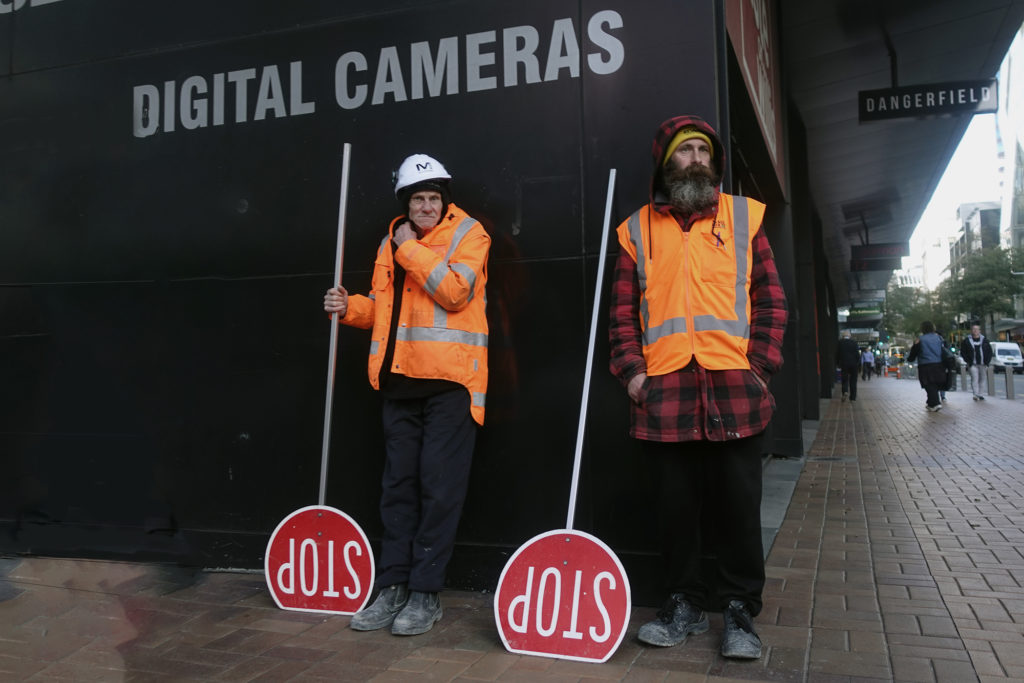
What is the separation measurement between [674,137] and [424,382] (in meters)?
1.44

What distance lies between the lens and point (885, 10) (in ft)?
26.6

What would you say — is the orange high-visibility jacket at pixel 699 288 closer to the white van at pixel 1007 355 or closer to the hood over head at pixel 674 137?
the hood over head at pixel 674 137

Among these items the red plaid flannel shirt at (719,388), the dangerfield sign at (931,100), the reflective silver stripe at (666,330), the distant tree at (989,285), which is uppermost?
the distant tree at (989,285)

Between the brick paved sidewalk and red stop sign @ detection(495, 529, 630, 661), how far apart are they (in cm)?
7

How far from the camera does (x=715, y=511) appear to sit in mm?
3217

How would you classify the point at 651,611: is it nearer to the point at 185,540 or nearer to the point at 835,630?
the point at 835,630

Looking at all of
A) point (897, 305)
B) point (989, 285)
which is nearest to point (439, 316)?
point (989, 285)

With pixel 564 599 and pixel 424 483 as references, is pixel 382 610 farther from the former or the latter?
pixel 564 599

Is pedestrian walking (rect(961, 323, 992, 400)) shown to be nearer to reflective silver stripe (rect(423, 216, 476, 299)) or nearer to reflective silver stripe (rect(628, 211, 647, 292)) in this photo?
reflective silver stripe (rect(628, 211, 647, 292))

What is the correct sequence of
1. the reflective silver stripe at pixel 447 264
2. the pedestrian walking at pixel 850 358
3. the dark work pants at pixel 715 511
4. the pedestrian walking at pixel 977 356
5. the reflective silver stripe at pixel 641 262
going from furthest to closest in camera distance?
the pedestrian walking at pixel 850 358 → the pedestrian walking at pixel 977 356 → the reflective silver stripe at pixel 447 264 → the reflective silver stripe at pixel 641 262 → the dark work pants at pixel 715 511

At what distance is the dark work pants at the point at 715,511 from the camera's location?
121 inches

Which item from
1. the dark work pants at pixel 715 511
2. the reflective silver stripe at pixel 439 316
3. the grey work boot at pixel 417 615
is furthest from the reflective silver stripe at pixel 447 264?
the grey work boot at pixel 417 615

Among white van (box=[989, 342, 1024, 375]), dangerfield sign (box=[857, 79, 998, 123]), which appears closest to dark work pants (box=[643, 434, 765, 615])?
dangerfield sign (box=[857, 79, 998, 123])

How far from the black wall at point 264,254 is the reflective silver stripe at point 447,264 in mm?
361
